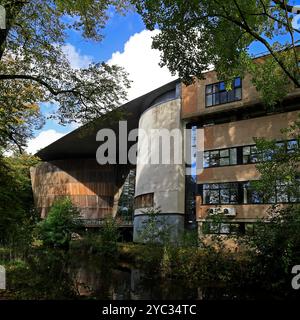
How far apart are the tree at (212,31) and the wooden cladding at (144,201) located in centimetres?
2335

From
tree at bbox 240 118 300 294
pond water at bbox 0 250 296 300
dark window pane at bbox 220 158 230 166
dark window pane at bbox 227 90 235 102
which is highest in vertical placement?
dark window pane at bbox 227 90 235 102

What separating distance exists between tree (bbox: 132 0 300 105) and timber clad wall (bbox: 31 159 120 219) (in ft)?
148

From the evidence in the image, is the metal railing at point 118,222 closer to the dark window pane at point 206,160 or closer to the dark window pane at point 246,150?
the dark window pane at point 206,160

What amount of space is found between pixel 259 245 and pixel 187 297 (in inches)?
145

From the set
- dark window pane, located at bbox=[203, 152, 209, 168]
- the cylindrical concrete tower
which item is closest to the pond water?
the cylindrical concrete tower

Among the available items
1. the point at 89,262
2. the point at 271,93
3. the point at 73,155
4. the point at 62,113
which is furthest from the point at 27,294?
the point at 73,155

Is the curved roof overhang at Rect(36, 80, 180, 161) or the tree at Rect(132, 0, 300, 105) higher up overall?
the curved roof overhang at Rect(36, 80, 180, 161)

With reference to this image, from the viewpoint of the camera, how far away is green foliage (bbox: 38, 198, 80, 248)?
121ft

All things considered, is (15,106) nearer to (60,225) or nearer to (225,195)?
(225,195)

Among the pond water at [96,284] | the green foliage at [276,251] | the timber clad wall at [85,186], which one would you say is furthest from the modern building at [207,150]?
the timber clad wall at [85,186]

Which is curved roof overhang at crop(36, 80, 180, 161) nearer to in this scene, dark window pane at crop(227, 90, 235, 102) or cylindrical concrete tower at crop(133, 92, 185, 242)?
cylindrical concrete tower at crop(133, 92, 185, 242)

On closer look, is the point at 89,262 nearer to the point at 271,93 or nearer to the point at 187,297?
the point at 187,297

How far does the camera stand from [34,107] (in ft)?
59.4

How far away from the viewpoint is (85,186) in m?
57.8
